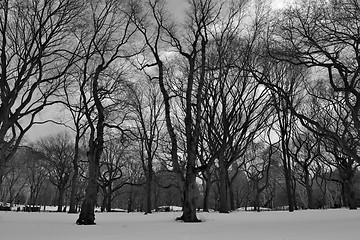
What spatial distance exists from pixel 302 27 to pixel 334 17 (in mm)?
1598

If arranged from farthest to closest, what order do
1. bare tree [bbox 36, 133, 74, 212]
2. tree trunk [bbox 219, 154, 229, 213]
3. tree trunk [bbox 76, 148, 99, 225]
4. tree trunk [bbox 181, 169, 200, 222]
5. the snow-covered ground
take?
bare tree [bbox 36, 133, 74, 212]
tree trunk [bbox 219, 154, 229, 213]
tree trunk [bbox 181, 169, 200, 222]
tree trunk [bbox 76, 148, 99, 225]
the snow-covered ground

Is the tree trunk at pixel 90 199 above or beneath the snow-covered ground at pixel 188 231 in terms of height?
above

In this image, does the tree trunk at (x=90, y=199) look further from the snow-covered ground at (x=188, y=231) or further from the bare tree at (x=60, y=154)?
the bare tree at (x=60, y=154)

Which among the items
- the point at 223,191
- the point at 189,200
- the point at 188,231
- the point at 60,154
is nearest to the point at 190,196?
the point at 189,200

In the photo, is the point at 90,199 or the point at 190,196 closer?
the point at 90,199

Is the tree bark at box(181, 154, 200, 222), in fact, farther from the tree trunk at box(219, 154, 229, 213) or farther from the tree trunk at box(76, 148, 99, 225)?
the tree trunk at box(219, 154, 229, 213)

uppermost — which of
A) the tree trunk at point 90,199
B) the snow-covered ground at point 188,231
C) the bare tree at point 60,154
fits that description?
the bare tree at point 60,154

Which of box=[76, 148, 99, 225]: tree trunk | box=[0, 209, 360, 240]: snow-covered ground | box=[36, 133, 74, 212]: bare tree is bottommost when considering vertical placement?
box=[0, 209, 360, 240]: snow-covered ground

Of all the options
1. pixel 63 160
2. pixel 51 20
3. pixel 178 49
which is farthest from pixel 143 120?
pixel 63 160

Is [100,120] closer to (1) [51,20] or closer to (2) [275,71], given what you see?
(1) [51,20]

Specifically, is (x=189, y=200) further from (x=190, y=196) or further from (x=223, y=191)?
(x=223, y=191)

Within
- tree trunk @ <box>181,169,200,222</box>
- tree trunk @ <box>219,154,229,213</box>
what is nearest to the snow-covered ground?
tree trunk @ <box>181,169,200,222</box>

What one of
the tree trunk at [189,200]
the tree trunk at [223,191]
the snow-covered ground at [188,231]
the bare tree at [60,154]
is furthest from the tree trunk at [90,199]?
the bare tree at [60,154]

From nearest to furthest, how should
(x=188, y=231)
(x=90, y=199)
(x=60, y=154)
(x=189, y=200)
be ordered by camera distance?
(x=188, y=231)
(x=90, y=199)
(x=189, y=200)
(x=60, y=154)
